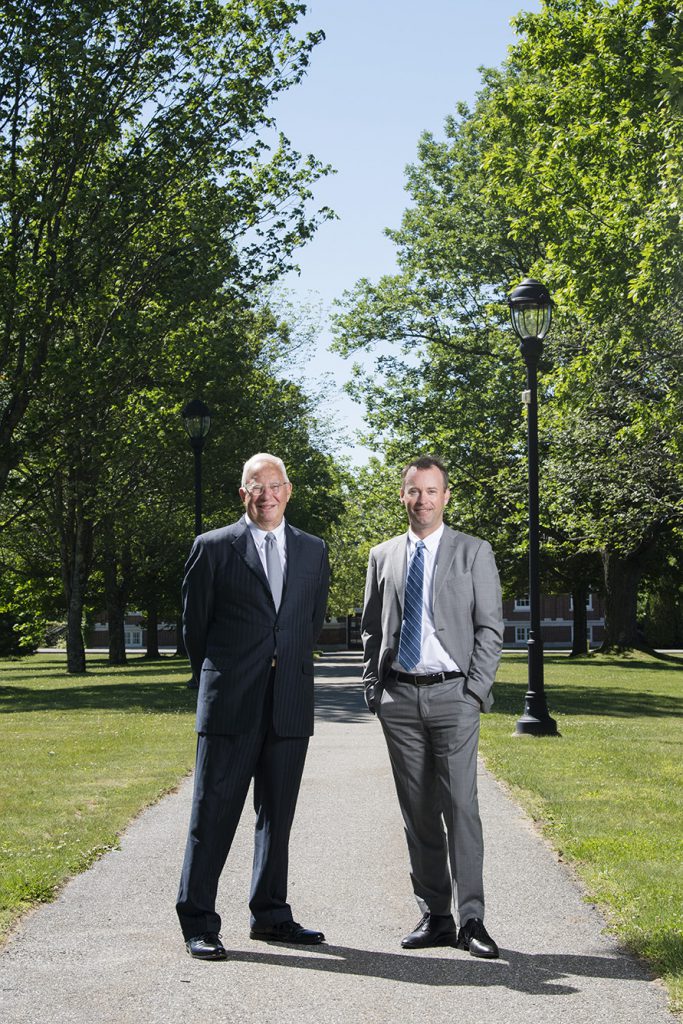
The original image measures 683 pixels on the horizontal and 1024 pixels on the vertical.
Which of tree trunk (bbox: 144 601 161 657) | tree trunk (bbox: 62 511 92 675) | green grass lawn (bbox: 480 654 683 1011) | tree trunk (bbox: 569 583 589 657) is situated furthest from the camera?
tree trunk (bbox: 144 601 161 657)

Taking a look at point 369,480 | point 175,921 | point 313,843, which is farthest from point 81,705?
point 369,480

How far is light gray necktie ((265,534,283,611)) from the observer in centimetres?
564

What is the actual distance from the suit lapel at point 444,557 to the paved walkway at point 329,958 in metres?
1.63

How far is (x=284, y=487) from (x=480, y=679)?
1.24 metres

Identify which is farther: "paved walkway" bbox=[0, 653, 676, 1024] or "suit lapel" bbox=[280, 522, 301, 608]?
A: "suit lapel" bbox=[280, 522, 301, 608]

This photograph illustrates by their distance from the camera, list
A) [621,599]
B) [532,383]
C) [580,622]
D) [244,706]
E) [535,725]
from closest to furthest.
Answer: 1. [244,706]
2. [535,725]
3. [532,383]
4. [621,599]
5. [580,622]

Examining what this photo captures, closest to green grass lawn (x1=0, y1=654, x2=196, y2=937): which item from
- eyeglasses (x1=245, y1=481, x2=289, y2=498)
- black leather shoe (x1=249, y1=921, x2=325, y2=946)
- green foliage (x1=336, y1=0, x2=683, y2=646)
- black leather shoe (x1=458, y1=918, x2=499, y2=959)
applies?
black leather shoe (x1=249, y1=921, x2=325, y2=946)

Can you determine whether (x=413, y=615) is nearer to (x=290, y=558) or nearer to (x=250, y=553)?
(x=290, y=558)

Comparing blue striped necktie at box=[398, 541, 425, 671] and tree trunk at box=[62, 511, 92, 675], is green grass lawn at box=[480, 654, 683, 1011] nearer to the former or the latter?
blue striped necktie at box=[398, 541, 425, 671]

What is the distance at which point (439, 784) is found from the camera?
5.62m

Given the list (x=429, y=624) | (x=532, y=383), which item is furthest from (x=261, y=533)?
(x=532, y=383)

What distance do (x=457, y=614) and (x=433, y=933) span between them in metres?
1.44

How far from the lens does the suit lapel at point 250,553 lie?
559 centimetres

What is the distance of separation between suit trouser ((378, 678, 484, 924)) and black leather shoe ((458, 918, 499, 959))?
0.11 feet
